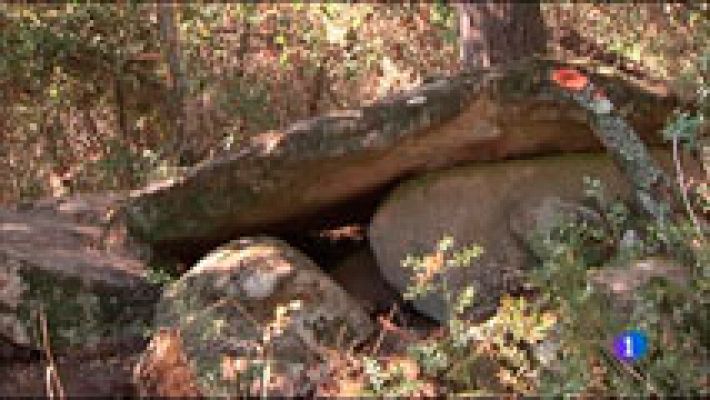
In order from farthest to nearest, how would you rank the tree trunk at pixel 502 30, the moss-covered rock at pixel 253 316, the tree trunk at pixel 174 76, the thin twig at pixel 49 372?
the tree trunk at pixel 174 76 < the tree trunk at pixel 502 30 < the moss-covered rock at pixel 253 316 < the thin twig at pixel 49 372

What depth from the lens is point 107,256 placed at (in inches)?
244

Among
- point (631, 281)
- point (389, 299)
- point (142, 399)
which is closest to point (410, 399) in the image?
point (631, 281)

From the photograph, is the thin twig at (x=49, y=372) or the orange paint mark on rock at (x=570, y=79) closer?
the thin twig at (x=49, y=372)

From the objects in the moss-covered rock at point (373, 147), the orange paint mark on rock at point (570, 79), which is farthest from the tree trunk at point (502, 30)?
the orange paint mark on rock at point (570, 79)

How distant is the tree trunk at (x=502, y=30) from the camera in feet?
22.8

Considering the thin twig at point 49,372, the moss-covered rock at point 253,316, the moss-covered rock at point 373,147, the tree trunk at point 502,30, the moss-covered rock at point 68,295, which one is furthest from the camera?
the tree trunk at point 502,30

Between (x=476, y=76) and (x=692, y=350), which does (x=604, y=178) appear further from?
(x=692, y=350)

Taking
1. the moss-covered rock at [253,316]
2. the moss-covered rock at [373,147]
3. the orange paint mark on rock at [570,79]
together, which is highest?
the orange paint mark on rock at [570,79]

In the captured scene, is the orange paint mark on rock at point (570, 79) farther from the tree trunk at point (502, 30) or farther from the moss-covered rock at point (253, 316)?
the moss-covered rock at point (253, 316)

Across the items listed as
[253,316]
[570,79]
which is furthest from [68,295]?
[570,79]

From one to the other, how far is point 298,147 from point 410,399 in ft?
7.50

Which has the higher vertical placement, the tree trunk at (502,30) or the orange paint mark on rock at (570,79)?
the tree trunk at (502,30)

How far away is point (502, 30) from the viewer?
697 centimetres

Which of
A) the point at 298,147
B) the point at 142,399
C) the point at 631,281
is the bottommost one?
the point at 142,399
